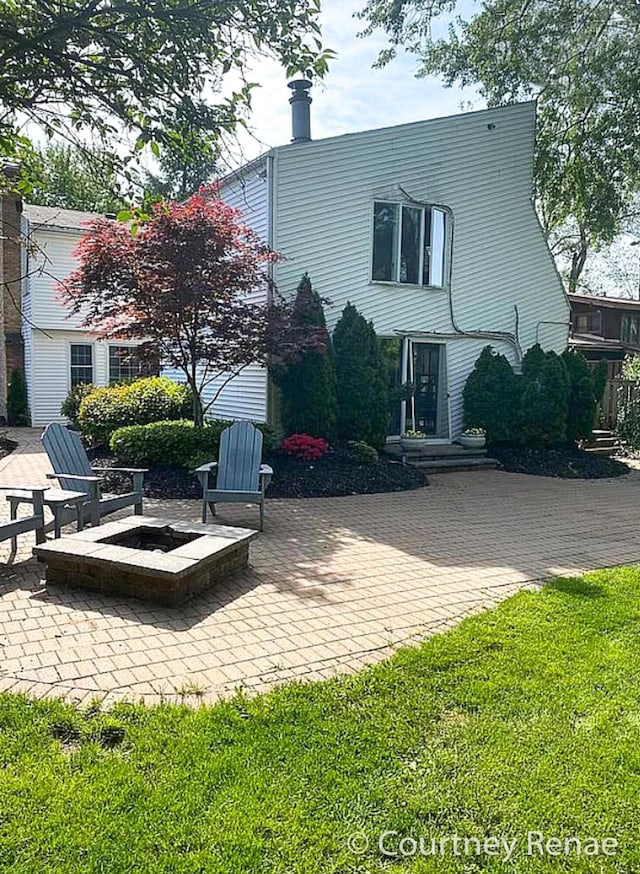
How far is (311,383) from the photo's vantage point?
11.1 m

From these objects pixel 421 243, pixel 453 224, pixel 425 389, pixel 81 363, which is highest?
pixel 453 224

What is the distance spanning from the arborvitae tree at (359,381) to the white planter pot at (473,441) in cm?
221

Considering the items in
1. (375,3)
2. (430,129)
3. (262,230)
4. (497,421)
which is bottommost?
(497,421)

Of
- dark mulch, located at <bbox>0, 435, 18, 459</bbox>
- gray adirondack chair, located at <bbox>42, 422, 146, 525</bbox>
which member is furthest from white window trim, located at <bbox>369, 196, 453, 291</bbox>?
dark mulch, located at <bbox>0, 435, 18, 459</bbox>

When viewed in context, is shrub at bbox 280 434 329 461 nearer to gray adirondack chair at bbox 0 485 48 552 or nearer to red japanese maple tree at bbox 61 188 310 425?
red japanese maple tree at bbox 61 188 310 425

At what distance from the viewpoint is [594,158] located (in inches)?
579

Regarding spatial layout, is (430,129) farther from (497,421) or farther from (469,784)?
(469,784)

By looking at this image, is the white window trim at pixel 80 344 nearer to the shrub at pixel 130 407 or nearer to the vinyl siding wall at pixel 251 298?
the shrub at pixel 130 407

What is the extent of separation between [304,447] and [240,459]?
129 inches

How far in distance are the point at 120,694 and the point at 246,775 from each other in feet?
3.27

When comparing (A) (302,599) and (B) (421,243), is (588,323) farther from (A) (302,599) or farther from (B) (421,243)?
(A) (302,599)

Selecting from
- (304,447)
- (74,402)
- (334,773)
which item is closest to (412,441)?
(304,447)

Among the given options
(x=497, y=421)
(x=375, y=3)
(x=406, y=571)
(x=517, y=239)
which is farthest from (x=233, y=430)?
(x=375, y=3)

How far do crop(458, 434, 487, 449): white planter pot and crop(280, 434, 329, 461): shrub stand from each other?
3.71 metres
